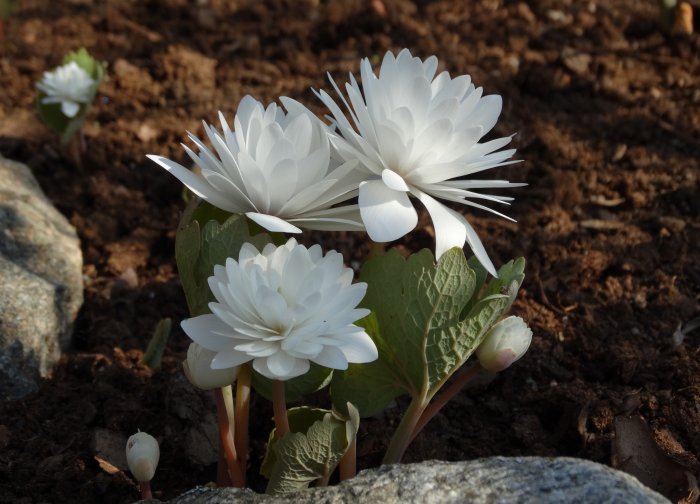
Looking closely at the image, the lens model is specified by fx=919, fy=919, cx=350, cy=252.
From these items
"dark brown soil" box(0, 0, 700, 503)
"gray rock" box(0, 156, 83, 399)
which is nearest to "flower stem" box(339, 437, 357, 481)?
"dark brown soil" box(0, 0, 700, 503)

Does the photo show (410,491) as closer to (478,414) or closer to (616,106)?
(478,414)

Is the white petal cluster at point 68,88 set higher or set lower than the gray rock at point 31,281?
higher

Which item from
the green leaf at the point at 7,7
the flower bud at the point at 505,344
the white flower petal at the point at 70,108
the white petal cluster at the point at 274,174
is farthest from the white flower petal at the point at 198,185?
the green leaf at the point at 7,7

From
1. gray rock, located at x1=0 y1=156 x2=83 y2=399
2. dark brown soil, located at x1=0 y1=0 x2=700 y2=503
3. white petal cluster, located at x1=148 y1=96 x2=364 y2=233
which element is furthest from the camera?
gray rock, located at x1=0 y1=156 x2=83 y2=399

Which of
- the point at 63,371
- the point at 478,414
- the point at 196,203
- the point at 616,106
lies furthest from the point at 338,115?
the point at 616,106

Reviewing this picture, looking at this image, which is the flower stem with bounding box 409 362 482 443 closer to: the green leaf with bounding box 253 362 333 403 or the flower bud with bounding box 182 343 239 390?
the green leaf with bounding box 253 362 333 403

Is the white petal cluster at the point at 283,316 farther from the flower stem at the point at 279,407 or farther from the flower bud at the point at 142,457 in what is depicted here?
the flower bud at the point at 142,457
